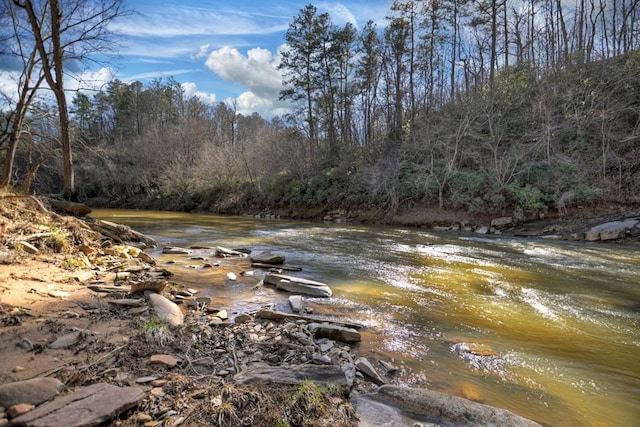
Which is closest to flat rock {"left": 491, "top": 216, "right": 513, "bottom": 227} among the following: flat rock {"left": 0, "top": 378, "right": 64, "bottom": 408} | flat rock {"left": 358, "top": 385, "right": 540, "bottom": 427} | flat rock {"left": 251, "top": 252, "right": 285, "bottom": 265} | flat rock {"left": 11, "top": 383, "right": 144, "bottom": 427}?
flat rock {"left": 251, "top": 252, "right": 285, "bottom": 265}

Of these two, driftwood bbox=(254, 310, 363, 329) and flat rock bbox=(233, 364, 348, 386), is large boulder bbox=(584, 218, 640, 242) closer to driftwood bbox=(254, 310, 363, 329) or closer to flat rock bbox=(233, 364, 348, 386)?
driftwood bbox=(254, 310, 363, 329)

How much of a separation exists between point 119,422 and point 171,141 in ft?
128

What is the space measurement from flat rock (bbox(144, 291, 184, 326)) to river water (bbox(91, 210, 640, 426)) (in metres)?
0.93

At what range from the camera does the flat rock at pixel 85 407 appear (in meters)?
2.01

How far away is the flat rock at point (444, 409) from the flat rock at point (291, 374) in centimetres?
34

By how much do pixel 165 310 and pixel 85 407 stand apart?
2.16m

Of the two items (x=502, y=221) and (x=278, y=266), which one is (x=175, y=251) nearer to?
(x=278, y=266)

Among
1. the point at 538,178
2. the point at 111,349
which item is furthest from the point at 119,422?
the point at 538,178

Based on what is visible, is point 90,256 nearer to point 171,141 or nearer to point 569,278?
point 569,278

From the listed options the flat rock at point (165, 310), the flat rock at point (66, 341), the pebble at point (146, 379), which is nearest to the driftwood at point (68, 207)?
the flat rock at point (165, 310)

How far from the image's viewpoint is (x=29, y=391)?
229cm

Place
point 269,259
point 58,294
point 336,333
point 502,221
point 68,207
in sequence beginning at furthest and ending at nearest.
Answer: point 502,221 < point 68,207 < point 269,259 < point 58,294 < point 336,333

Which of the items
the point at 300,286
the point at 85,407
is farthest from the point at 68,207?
the point at 85,407

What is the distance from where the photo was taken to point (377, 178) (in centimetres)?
2064
